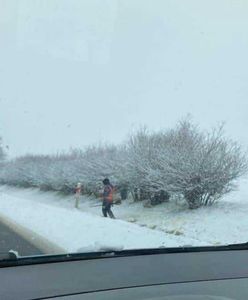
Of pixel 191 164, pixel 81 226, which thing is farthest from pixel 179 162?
pixel 81 226

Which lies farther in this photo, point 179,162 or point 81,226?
point 179,162

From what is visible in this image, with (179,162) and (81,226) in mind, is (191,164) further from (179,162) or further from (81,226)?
(81,226)

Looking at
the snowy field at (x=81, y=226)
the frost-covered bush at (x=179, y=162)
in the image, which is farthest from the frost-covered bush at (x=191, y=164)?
the snowy field at (x=81, y=226)

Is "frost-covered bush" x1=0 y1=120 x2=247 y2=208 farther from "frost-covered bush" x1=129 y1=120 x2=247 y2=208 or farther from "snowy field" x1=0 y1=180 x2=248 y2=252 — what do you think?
"snowy field" x1=0 y1=180 x2=248 y2=252

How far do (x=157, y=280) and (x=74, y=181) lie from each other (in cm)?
742

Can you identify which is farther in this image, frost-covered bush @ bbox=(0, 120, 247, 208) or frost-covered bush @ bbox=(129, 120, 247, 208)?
frost-covered bush @ bbox=(129, 120, 247, 208)

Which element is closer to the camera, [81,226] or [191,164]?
[81,226]

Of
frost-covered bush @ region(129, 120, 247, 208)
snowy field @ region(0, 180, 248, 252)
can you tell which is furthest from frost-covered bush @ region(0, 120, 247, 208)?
snowy field @ region(0, 180, 248, 252)

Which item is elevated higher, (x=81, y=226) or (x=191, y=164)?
(x=191, y=164)

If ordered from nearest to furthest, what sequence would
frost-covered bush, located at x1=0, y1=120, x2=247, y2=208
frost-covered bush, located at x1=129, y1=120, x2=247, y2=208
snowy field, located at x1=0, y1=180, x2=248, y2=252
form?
snowy field, located at x1=0, y1=180, x2=248, y2=252
frost-covered bush, located at x1=0, y1=120, x2=247, y2=208
frost-covered bush, located at x1=129, y1=120, x2=247, y2=208

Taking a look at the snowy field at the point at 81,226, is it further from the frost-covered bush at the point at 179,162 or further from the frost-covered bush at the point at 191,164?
the frost-covered bush at the point at 191,164

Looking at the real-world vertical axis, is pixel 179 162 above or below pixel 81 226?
above

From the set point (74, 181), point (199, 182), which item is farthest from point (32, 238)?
point (199, 182)

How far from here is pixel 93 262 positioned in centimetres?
215
